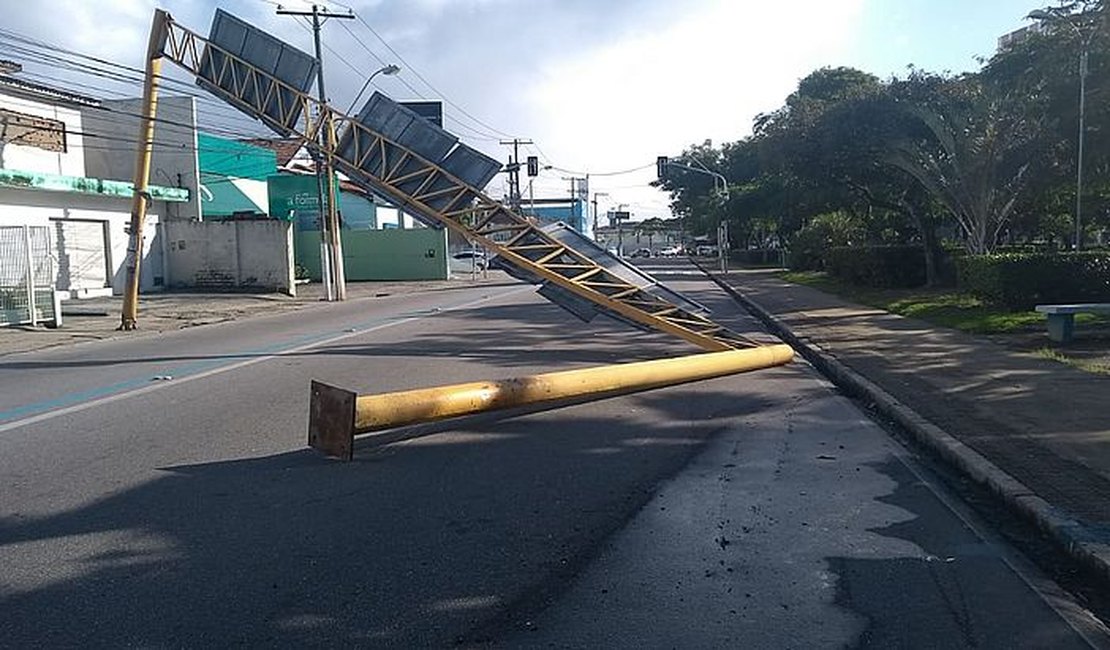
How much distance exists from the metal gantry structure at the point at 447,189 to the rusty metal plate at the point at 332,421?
709 centimetres

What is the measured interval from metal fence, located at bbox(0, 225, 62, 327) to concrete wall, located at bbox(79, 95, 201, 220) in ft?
A: 52.3

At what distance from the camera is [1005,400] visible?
9750 millimetres

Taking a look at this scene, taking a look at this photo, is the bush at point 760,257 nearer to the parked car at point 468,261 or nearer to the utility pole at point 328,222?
the parked car at point 468,261

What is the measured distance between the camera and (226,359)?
49.0 feet

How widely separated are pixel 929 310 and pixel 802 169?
854 cm

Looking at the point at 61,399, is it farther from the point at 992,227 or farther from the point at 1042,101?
the point at 992,227

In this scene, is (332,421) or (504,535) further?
(332,421)

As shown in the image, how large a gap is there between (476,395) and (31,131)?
30175 millimetres

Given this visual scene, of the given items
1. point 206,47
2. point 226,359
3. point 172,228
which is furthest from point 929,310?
point 172,228

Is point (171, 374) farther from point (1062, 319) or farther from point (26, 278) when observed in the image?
point (1062, 319)

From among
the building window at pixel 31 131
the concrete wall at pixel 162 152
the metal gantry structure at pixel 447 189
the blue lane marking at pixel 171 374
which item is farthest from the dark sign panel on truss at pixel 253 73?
the concrete wall at pixel 162 152

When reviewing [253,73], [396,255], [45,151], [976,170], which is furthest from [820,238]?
[45,151]


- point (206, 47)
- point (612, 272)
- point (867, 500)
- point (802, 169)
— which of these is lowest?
point (867, 500)

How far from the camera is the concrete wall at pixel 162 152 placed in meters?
37.6
